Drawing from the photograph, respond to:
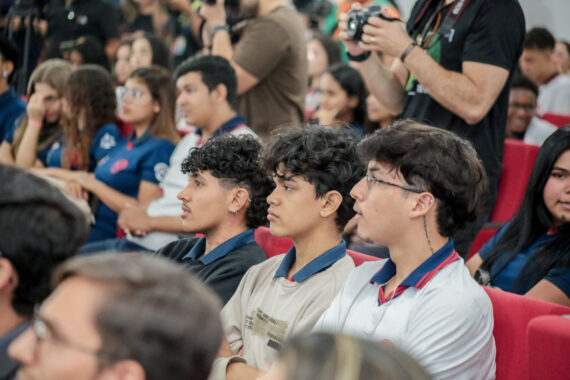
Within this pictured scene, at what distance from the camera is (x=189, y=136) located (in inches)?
137

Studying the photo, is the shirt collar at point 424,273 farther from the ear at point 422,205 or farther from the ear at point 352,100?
the ear at point 352,100

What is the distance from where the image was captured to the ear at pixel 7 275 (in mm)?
1447

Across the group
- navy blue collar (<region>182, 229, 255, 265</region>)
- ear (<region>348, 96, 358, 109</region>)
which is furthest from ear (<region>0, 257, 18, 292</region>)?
ear (<region>348, 96, 358, 109</region>)

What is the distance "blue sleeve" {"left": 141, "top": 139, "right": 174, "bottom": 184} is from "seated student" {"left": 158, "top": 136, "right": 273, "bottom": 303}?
1002mm

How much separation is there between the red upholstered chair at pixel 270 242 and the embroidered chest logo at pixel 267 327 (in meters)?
0.46

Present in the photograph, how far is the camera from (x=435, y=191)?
72.2 inches

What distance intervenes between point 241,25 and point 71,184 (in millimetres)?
1167

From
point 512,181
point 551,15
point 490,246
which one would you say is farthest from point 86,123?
point 551,15

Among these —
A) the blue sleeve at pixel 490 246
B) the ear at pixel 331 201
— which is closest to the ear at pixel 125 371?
the ear at pixel 331 201

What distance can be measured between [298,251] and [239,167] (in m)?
0.47

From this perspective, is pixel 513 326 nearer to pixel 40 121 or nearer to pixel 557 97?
pixel 40 121

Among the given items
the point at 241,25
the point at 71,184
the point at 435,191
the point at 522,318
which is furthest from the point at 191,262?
the point at 241,25

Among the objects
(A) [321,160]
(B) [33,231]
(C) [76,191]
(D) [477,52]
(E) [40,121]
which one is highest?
(D) [477,52]

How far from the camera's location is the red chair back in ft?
10.3
